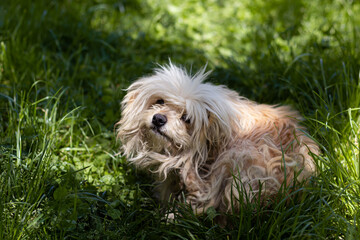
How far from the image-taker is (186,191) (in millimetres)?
3127

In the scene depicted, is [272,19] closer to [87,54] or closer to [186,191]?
[87,54]

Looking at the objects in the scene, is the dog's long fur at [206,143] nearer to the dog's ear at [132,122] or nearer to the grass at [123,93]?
the dog's ear at [132,122]

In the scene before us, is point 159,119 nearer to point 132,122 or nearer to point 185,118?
point 185,118

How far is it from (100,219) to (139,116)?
76 cm

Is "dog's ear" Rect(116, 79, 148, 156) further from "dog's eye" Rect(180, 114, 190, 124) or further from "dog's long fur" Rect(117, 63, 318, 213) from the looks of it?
"dog's eye" Rect(180, 114, 190, 124)

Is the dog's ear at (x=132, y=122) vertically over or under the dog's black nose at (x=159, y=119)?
under

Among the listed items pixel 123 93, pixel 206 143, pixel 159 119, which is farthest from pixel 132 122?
pixel 123 93

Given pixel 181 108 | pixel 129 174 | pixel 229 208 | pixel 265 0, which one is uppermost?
pixel 265 0

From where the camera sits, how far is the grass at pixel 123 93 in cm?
276

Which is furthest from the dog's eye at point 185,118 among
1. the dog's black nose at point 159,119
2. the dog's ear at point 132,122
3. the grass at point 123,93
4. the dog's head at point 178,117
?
the grass at point 123,93

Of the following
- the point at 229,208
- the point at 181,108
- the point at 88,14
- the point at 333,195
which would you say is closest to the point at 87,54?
the point at 88,14

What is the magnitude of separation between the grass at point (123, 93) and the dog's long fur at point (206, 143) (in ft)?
0.48

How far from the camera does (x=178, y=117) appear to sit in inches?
119

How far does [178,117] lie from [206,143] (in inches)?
12.3
